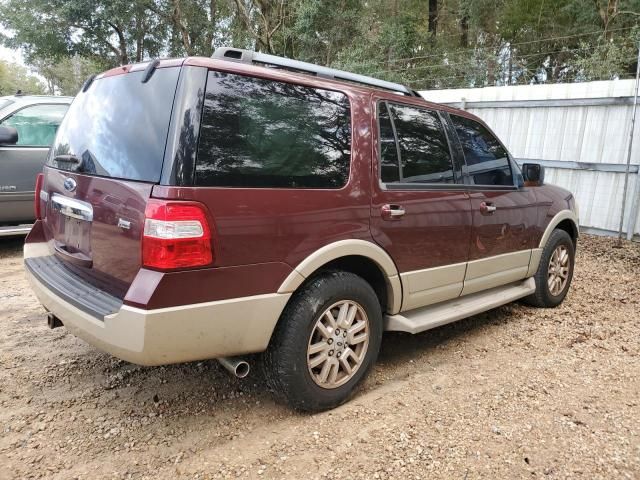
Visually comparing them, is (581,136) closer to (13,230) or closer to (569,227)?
(569,227)

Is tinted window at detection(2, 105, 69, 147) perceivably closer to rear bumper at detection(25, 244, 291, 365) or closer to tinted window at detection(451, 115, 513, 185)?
rear bumper at detection(25, 244, 291, 365)

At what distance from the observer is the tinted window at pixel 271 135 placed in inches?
88.3

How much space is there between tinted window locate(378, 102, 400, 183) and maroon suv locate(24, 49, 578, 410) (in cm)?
1

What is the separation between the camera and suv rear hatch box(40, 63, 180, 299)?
2.22 m

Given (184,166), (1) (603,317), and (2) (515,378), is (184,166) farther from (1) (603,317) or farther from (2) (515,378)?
(1) (603,317)

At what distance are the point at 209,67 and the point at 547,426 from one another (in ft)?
8.68

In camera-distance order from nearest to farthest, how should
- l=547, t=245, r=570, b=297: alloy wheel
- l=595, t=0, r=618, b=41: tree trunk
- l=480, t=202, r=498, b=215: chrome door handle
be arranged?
l=480, t=202, r=498, b=215: chrome door handle
l=547, t=245, r=570, b=297: alloy wheel
l=595, t=0, r=618, b=41: tree trunk

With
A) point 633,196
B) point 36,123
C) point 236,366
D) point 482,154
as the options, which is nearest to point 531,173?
point 482,154

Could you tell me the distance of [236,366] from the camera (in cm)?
240

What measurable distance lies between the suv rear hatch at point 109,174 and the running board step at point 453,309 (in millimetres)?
1719

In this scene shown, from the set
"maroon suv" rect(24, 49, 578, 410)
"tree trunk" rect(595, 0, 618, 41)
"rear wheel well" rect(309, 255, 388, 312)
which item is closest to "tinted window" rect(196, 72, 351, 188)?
"maroon suv" rect(24, 49, 578, 410)

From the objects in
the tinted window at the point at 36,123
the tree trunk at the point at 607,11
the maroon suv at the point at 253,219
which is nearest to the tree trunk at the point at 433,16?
the tree trunk at the point at 607,11

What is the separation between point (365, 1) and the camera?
16234 millimetres

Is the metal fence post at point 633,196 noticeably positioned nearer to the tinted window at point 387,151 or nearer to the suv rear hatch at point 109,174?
the tinted window at point 387,151
